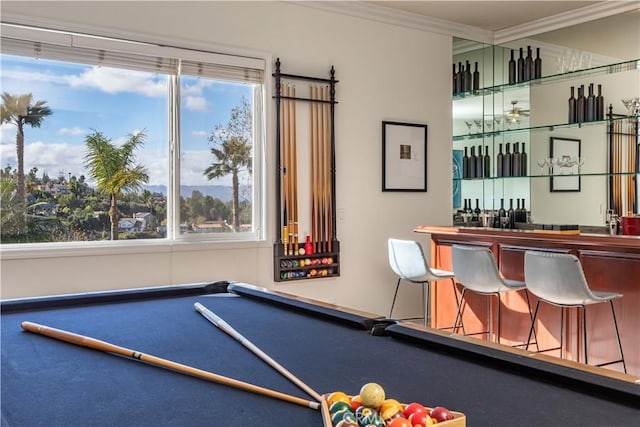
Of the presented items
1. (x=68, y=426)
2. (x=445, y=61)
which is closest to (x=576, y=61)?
(x=445, y=61)

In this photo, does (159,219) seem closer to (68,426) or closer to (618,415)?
(68,426)

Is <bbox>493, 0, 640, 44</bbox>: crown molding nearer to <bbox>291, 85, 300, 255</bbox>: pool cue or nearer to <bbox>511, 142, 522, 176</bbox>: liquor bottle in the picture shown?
<bbox>511, 142, 522, 176</bbox>: liquor bottle

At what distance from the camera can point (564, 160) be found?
5031 millimetres

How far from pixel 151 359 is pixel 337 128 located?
344 cm

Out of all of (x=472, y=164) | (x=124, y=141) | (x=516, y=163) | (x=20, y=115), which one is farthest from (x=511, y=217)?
(x=20, y=115)

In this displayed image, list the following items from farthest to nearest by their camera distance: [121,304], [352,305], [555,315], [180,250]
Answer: [352,305], [180,250], [555,315], [121,304]

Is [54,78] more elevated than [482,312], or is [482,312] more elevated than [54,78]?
[54,78]

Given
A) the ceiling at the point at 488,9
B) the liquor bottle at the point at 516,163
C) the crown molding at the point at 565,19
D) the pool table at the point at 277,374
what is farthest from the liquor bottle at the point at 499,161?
the pool table at the point at 277,374

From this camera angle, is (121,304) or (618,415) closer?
(618,415)

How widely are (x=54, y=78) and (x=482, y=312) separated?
10.7 ft

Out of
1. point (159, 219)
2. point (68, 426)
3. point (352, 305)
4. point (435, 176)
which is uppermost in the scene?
point (435, 176)

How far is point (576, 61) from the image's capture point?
16.5ft

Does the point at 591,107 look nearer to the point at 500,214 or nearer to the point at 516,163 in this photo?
the point at 516,163

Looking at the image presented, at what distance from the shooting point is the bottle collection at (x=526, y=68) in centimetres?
545
